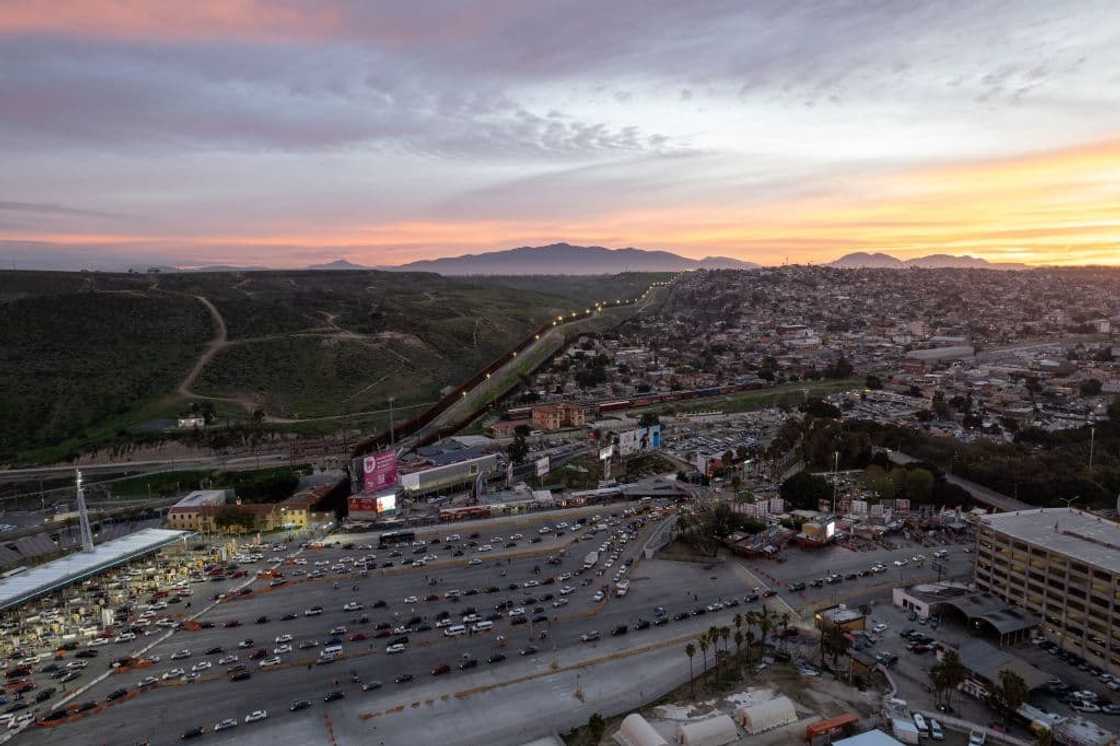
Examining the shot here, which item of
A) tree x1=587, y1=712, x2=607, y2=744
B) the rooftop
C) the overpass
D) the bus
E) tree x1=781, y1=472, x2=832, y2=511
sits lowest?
the overpass

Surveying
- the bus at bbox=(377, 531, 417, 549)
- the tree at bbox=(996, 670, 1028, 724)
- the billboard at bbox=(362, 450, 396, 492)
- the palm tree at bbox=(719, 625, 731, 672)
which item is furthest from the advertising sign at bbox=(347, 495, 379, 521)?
the tree at bbox=(996, 670, 1028, 724)

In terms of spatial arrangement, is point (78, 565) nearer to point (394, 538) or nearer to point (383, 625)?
point (394, 538)

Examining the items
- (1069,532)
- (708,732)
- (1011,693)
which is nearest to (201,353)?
(708,732)

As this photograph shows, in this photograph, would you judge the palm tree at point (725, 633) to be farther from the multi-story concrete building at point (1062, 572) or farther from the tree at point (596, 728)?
the multi-story concrete building at point (1062, 572)

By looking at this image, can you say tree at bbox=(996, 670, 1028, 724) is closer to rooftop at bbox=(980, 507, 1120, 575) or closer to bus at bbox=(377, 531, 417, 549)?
rooftop at bbox=(980, 507, 1120, 575)

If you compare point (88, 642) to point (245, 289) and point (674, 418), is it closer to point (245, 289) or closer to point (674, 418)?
point (674, 418)

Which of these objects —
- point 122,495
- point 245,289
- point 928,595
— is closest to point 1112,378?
point 928,595

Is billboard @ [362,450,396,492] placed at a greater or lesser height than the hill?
lesser

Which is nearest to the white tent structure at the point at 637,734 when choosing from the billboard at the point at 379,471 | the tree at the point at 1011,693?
the tree at the point at 1011,693
